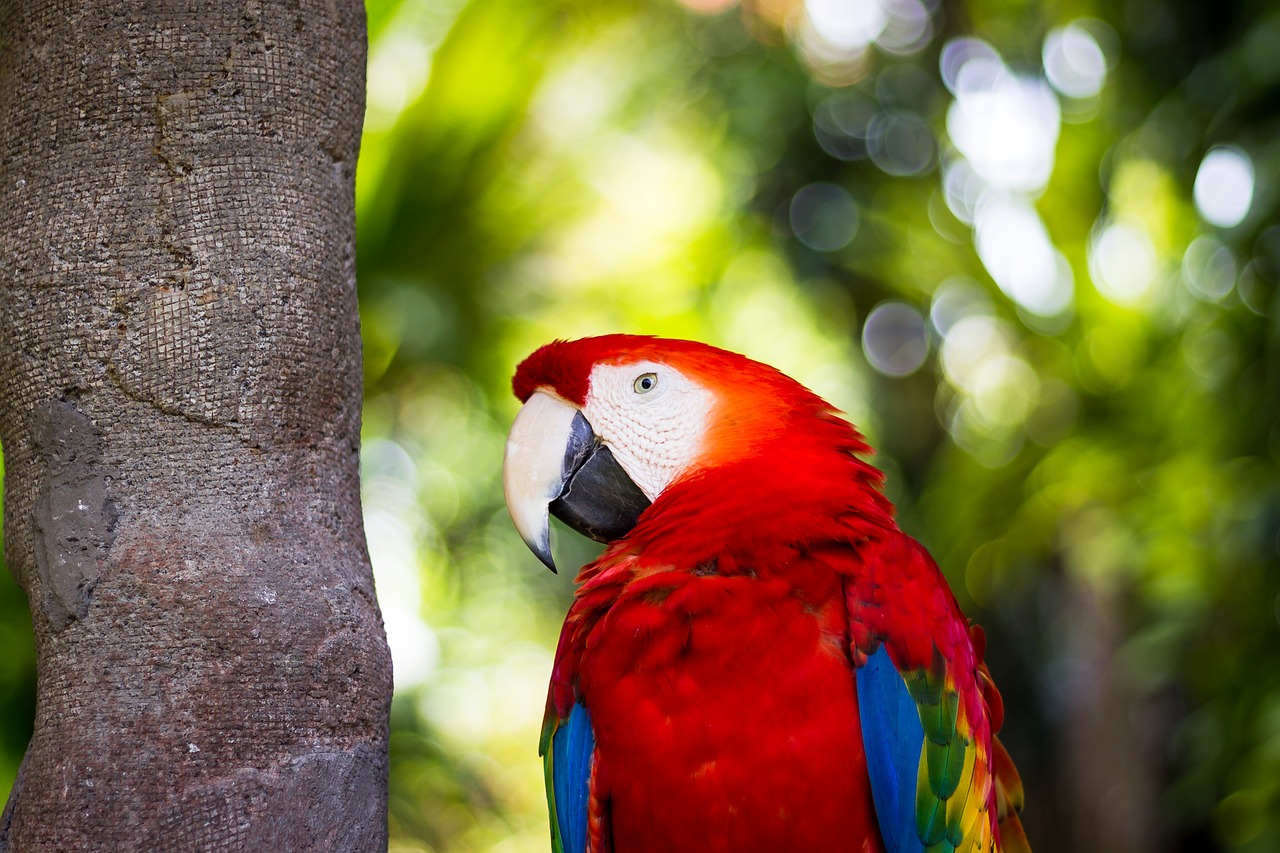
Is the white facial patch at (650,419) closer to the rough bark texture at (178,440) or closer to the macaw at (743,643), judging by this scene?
the macaw at (743,643)

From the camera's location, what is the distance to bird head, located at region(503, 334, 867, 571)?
1313 millimetres

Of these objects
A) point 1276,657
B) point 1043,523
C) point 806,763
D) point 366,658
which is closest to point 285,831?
point 366,658

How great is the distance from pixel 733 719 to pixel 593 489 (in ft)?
1.23

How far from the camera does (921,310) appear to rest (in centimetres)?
461

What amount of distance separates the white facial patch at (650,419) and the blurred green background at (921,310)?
5.43 ft

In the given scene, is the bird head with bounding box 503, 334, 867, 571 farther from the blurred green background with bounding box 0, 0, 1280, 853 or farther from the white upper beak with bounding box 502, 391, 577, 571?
the blurred green background with bounding box 0, 0, 1280, 853

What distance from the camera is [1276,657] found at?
300cm

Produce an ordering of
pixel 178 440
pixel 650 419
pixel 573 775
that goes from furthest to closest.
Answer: pixel 650 419 → pixel 573 775 → pixel 178 440

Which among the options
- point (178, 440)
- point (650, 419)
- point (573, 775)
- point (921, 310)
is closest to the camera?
point (178, 440)

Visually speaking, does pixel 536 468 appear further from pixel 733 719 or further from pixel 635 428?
pixel 733 719

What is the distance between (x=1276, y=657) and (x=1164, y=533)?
472 mm

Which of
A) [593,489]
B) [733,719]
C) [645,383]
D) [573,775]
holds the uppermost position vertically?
[645,383]

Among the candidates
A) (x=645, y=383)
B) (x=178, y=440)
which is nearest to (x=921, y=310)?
(x=645, y=383)

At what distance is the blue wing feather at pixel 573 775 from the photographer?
121 centimetres
